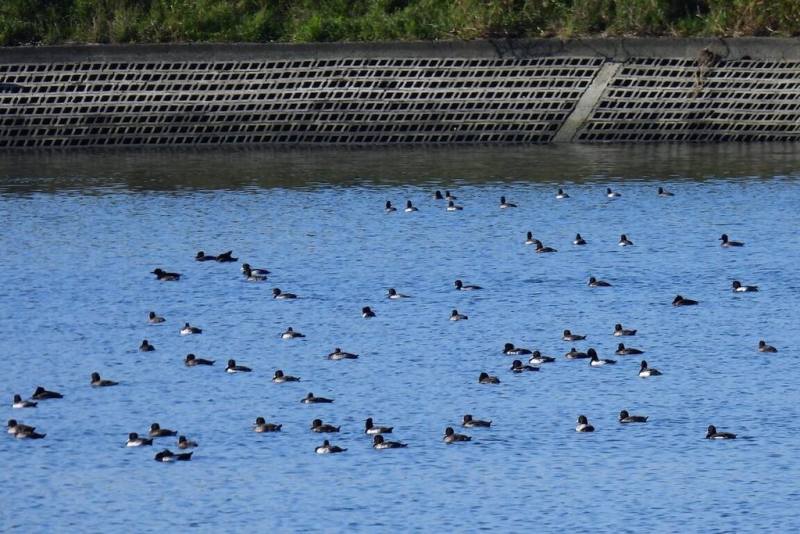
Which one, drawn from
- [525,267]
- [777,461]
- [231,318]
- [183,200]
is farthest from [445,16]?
[777,461]

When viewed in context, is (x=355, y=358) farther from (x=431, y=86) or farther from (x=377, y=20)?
(x=377, y=20)

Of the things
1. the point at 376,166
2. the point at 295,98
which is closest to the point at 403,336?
the point at 376,166

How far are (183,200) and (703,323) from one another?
27480 mm

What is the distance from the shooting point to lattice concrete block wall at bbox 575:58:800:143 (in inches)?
3492

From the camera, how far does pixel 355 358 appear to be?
55188mm

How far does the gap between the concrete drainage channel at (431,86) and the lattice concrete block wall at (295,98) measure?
6 cm

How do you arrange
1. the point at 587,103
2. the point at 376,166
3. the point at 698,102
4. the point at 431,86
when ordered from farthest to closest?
1. the point at 587,103
2. the point at 698,102
3. the point at 431,86
4. the point at 376,166

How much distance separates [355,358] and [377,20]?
3886cm

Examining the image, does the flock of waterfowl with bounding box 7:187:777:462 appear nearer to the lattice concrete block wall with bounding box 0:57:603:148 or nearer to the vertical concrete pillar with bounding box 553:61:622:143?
the lattice concrete block wall with bounding box 0:57:603:148

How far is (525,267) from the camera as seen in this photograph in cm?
6706

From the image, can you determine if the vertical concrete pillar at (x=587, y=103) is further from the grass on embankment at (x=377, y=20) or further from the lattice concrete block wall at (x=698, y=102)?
the grass on embankment at (x=377, y=20)

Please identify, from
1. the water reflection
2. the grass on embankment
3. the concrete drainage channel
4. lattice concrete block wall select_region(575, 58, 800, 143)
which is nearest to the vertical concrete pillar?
the concrete drainage channel

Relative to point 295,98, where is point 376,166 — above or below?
below

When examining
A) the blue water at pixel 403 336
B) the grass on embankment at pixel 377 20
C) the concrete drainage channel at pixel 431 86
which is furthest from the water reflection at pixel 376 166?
the grass on embankment at pixel 377 20
